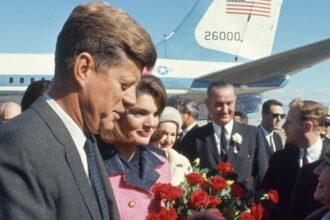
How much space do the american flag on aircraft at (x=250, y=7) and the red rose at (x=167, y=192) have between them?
83.0 ft

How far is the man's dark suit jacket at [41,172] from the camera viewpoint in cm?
109

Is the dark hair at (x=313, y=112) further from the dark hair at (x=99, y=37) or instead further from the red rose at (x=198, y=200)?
the dark hair at (x=99, y=37)

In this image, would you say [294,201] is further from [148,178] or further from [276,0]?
[276,0]

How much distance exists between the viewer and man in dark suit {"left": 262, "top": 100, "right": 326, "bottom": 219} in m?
3.68

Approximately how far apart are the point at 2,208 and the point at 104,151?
3.64 ft

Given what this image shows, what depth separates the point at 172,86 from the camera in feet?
77.3

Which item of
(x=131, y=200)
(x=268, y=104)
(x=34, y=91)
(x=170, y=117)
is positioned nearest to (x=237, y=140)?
(x=170, y=117)

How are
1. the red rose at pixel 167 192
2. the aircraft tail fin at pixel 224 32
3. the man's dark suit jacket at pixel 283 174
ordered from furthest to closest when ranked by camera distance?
1. the aircraft tail fin at pixel 224 32
2. the man's dark suit jacket at pixel 283 174
3. the red rose at pixel 167 192

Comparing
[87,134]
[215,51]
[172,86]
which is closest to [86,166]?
[87,134]

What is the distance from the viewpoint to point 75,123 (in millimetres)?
1292

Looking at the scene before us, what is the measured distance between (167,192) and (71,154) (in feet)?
Answer: 2.81

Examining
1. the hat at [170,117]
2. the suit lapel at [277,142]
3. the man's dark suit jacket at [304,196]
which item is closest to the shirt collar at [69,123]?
the man's dark suit jacket at [304,196]

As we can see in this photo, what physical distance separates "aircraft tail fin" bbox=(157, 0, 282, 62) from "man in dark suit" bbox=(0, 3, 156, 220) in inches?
934

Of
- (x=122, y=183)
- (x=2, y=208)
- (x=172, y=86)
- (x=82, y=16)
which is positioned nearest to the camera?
(x=2, y=208)
